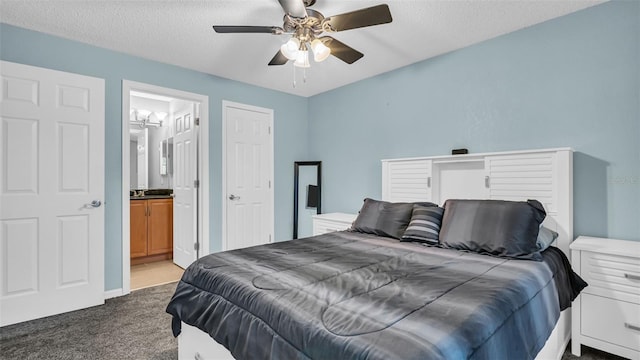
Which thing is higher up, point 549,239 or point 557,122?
point 557,122

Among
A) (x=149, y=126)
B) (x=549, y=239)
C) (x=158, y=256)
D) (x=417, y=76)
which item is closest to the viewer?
(x=549, y=239)

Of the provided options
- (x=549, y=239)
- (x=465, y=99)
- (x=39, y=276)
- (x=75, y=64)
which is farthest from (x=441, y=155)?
(x=39, y=276)

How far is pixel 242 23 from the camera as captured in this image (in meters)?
2.50

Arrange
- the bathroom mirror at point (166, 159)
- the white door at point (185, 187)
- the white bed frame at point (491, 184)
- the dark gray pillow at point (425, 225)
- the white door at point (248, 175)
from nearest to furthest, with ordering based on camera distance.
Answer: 1. the white bed frame at point (491, 184)
2. the dark gray pillow at point (425, 225)
3. the white door at point (185, 187)
4. the white door at point (248, 175)
5. the bathroom mirror at point (166, 159)

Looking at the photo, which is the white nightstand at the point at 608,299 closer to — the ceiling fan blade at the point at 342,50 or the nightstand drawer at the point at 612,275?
the nightstand drawer at the point at 612,275

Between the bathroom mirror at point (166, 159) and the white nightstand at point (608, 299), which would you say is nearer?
the white nightstand at point (608, 299)

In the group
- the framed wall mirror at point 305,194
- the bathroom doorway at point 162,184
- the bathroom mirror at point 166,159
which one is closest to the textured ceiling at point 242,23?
the bathroom doorway at point 162,184

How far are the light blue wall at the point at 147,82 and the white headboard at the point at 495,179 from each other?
65.8 inches

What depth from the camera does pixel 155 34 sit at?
2.69 metres

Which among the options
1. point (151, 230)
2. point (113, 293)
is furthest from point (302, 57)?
point (151, 230)

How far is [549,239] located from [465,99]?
151 centimetres

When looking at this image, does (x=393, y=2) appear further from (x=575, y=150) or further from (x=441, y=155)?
(x=575, y=150)

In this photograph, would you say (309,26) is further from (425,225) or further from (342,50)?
(425,225)

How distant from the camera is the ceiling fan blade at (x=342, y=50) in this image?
2.22m
